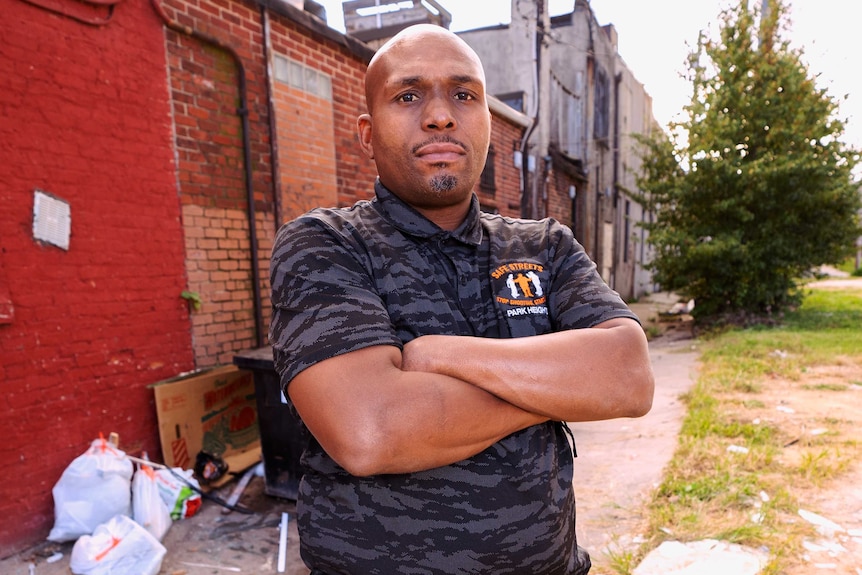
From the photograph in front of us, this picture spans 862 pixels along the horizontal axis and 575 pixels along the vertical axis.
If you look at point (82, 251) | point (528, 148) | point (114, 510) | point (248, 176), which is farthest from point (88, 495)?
point (528, 148)

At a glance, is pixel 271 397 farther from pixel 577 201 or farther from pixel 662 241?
pixel 577 201

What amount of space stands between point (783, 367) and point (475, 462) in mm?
6272

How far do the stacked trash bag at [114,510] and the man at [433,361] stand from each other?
2.05 m

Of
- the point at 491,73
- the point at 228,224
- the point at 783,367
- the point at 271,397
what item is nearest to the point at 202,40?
the point at 228,224

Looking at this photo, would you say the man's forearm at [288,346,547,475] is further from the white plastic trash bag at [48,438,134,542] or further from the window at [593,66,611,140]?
Answer: the window at [593,66,611,140]

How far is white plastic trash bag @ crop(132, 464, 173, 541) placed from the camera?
3.05 meters

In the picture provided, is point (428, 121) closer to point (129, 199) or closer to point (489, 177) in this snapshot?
point (129, 199)

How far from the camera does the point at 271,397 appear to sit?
3.59 meters

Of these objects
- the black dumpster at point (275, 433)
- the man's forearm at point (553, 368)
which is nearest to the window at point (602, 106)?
the black dumpster at point (275, 433)

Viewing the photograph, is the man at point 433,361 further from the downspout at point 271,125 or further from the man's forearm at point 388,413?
the downspout at point 271,125

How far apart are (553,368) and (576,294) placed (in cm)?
29

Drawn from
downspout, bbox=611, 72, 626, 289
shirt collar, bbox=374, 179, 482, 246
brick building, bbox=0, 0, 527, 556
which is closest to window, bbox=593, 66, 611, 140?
downspout, bbox=611, 72, 626, 289

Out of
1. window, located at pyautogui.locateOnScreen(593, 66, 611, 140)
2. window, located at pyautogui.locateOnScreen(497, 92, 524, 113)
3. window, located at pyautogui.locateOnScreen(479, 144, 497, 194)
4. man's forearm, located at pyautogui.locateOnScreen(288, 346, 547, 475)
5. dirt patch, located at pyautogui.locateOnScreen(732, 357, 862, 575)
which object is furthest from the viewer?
window, located at pyautogui.locateOnScreen(593, 66, 611, 140)

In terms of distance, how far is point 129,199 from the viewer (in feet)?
11.3
